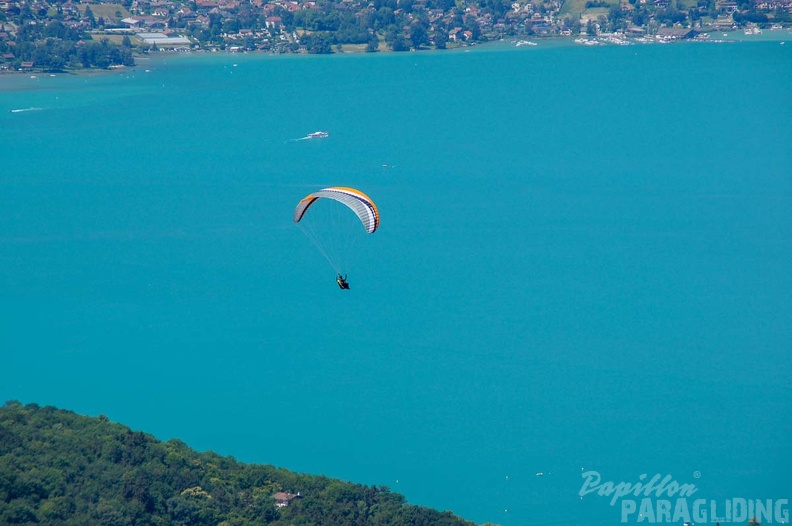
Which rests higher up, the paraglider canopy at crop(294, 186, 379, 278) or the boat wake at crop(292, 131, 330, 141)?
the boat wake at crop(292, 131, 330, 141)

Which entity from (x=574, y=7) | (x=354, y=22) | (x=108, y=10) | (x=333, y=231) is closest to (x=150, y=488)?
(x=333, y=231)

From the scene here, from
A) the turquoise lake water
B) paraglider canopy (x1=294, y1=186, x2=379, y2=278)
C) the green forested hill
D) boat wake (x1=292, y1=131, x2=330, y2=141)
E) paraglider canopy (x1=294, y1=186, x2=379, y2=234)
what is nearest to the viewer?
paraglider canopy (x1=294, y1=186, x2=379, y2=234)

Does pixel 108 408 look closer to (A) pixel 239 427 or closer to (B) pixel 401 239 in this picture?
→ (A) pixel 239 427

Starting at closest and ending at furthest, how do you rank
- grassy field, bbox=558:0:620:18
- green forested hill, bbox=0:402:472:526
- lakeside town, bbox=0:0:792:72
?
1. green forested hill, bbox=0:402:472:526
2. lakeside town, bbox=0:0:792:72
3. grassy field, bbox=558:0:620:18

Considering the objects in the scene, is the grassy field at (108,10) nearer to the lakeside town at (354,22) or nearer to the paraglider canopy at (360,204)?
the lakeside town at (354,22)

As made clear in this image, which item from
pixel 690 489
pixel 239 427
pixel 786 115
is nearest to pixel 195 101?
pixel 786 115

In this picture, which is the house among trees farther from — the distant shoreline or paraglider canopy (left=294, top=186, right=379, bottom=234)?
the distant shoreline

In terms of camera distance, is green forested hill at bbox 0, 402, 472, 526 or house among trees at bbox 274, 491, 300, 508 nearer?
green forested hill at bbox 0, 402, 472, 526

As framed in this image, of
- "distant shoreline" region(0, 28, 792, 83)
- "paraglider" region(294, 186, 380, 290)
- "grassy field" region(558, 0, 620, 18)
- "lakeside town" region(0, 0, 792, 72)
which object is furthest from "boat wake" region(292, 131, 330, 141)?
"grassy field" region(558, 0, 620, 18)

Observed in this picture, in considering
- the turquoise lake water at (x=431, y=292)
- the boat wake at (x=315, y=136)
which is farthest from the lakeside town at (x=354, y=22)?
the boat wake at (x=315, y=136)
